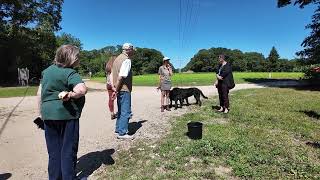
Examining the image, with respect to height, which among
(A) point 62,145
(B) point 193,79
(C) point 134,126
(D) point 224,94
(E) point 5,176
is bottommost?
(B) point 193,79

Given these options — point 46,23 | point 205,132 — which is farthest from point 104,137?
point 46,23

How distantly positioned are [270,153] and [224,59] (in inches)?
212

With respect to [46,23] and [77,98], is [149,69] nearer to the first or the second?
[46,23]

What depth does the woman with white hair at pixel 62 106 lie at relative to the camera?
15.8 ft

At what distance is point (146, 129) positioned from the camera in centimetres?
972

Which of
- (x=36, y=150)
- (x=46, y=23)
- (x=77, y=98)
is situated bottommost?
(x=36, y=150)

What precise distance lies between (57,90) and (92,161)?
239 centimetres

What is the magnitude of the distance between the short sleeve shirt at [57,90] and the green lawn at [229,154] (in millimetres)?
1629

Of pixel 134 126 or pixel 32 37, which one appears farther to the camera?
pixel 32 37

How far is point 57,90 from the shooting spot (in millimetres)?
4832

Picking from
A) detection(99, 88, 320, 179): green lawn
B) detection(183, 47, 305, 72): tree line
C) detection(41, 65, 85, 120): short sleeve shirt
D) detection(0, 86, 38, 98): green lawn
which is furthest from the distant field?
detection(183, 47, 305, 72): tree line

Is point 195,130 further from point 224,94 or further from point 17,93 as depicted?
point 17,93

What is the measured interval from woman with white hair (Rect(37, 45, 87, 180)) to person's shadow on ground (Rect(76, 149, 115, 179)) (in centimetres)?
100

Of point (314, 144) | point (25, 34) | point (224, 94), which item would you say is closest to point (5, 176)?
point (314, 144)
